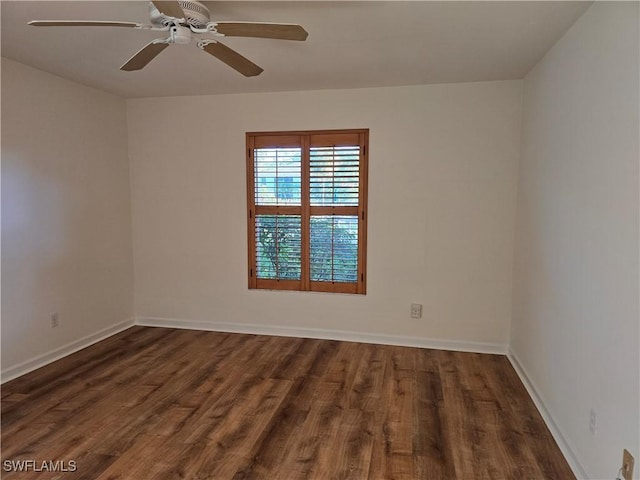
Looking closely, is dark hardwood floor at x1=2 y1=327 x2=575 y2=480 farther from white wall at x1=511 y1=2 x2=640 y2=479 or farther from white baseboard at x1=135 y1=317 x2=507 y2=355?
white wall at x1=511 y1=2 x2=640 y2=479

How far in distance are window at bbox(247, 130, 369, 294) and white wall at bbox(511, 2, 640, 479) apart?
1558 millimetres

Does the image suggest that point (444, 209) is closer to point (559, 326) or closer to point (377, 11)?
point (559, 326)

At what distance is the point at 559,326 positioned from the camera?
95.3 inches

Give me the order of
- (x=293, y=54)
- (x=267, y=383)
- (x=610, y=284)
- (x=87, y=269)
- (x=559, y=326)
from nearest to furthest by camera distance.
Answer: (x=610, y=284) → (x=559, y=326) → (x=293, y=54) → (x=267, y=383) → (x=87, y=269)

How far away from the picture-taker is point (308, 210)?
13.1 feet

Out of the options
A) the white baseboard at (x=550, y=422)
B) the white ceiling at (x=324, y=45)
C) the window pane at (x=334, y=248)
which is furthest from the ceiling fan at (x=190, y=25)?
the white baseboard at (x=550, y=422)

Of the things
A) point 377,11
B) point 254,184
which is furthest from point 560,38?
point 254,184

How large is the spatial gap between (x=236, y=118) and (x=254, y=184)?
2.25ft

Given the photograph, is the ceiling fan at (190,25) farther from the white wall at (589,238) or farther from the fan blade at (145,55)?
the white wall at (589,238)

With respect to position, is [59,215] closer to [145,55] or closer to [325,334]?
[145,55]

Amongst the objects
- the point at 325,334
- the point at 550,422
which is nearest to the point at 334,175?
the point at 325,334

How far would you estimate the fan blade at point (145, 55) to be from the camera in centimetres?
215

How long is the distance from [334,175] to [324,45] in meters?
1.42
